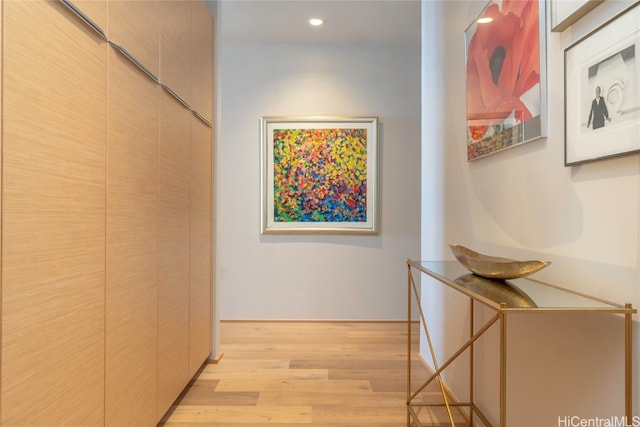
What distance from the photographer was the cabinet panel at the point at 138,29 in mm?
1399

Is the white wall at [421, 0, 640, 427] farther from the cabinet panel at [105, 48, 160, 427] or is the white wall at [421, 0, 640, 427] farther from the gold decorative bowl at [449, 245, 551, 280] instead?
the cabinet panel at [105, 48, 160, 427]

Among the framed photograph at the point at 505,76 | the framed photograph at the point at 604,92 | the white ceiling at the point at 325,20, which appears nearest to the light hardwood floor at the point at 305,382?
the framed photograph at the point at 505,76

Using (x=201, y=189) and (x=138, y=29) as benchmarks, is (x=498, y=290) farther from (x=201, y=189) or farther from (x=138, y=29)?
(x=201, y=189)

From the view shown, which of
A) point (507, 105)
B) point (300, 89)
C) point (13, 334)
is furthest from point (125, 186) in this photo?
point (300, 89)

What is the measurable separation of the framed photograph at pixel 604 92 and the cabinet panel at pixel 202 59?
5.98ft

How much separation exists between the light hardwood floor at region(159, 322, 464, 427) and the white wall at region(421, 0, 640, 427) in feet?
1.43

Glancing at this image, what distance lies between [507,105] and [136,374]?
1.83m

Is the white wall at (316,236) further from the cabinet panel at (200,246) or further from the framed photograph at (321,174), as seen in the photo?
the cabinet panel at (200,246)

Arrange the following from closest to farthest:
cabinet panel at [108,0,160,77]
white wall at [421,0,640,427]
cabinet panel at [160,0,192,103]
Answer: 1. white wall at [421,0,640,427]
2. cabinet panel at [108,0,160,77]
3. cabinet panel at [160,0,192,103]

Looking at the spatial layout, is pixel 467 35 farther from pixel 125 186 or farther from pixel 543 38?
pixel 125 186

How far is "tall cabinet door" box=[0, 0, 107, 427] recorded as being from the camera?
0.95 metres

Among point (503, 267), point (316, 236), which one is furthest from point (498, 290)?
point (316, 236)

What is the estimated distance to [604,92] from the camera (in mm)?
1076

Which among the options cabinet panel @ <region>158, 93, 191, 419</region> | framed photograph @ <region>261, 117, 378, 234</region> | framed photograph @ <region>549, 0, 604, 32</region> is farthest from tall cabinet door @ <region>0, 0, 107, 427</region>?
framed photograph @ <region>261, 117, 378, 234</region>
